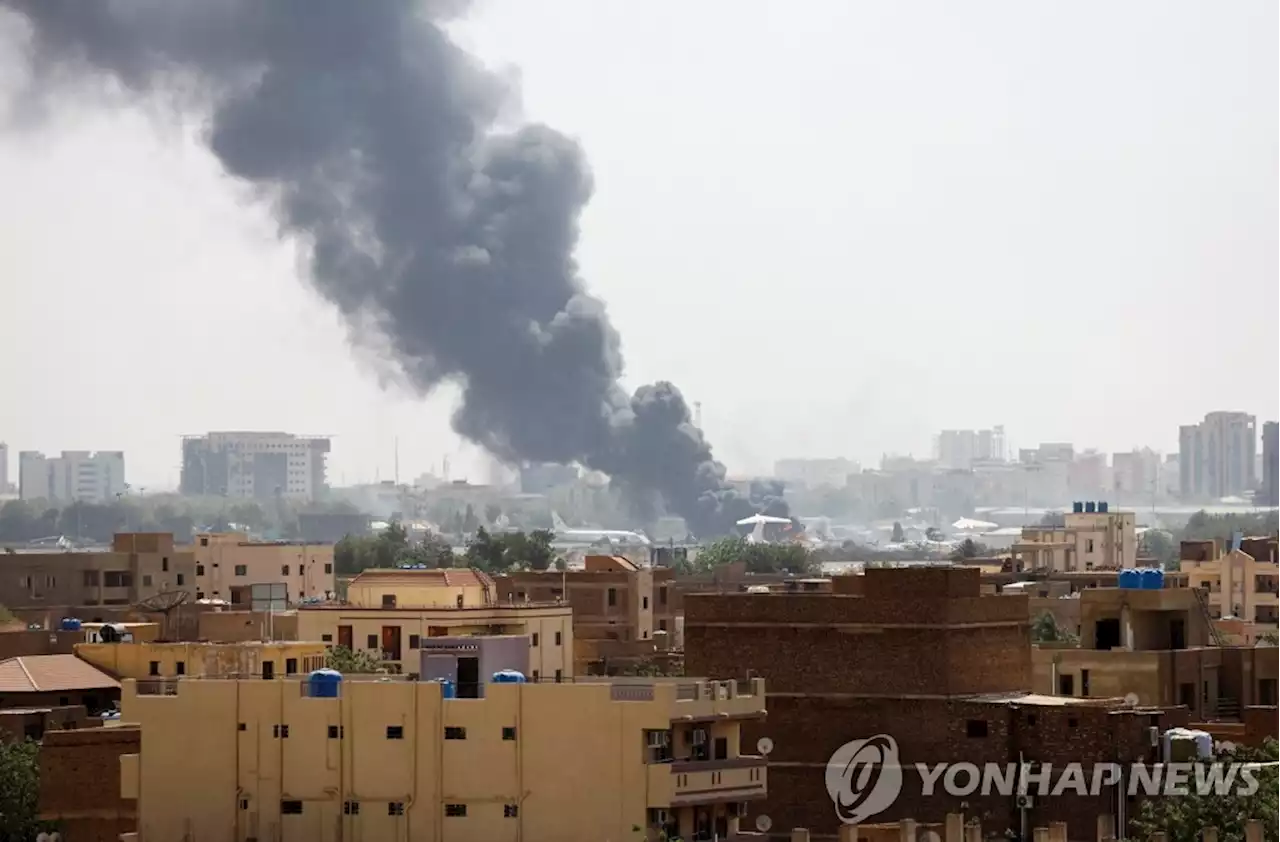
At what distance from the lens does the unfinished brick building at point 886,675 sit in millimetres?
36781

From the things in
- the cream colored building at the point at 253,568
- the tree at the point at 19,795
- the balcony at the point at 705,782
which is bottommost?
the tree at the point at 19,795

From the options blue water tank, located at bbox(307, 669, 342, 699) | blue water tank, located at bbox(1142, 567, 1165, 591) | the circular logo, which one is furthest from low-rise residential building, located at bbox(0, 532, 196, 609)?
blue water tank, located at bbox(307, 669, 342, 699)

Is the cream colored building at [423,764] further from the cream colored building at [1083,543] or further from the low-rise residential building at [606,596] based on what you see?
the cream colored building at [1083,543]

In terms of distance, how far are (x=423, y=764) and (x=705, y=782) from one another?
2.56 metres

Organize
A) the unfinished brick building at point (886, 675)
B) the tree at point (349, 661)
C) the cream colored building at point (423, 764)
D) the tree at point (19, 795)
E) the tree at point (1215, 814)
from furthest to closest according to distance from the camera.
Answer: the tree at point (349, 661), the unfinished brick building at point (886, 675), the tree at point (19, 795), the tree at point (1215, 814), the cream colored building at point (423, 764)

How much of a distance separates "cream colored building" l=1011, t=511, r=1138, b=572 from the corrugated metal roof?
177 feet

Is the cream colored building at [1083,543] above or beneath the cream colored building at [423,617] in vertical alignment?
above

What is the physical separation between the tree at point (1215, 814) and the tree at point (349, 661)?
1354cm

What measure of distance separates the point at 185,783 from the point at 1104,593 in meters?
16.0

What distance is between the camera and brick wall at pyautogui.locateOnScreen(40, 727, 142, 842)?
33.2 meters

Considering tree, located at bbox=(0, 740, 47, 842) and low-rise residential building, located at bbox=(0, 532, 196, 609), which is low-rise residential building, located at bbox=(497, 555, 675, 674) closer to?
low-rise residential building, located at bbox=(0, 532, 196, 609)

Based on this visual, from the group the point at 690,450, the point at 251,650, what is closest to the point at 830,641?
the point at 251,650

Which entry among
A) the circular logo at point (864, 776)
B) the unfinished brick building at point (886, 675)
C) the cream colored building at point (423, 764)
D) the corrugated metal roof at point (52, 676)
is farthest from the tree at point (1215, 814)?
the corrugated metal roof at point (52, 676)

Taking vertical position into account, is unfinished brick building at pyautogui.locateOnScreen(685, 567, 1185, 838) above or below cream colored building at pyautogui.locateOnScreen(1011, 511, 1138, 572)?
below
